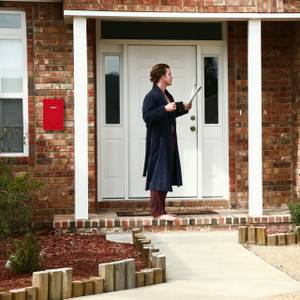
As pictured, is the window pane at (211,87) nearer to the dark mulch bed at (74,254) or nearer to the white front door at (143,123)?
the white front door at (143,123)

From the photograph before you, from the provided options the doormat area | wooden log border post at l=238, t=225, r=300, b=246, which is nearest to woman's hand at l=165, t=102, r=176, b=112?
wooden log border post at l=238, t=225, r=300, b=246

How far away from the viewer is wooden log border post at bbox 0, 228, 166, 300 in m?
5.36

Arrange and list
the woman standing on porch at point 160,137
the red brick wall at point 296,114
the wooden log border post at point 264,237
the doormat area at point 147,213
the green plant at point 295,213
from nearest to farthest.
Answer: the wooden log border post at point 264,237 → the green plant at point 295,213 → the woman standing on porch at point 160,137 → the doormat area at point 147,213 → the red brick wall at point 296,114

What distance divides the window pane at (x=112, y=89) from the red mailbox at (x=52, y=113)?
87 cm

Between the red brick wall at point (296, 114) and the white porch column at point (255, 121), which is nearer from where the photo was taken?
the white porch column at point (255, 121)

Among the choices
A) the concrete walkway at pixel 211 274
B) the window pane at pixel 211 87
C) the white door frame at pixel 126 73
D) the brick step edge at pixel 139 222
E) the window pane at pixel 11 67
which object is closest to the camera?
the concrete walkway at pixel 211 274

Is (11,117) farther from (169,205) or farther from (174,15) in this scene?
(174,15)

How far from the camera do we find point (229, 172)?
10.9m

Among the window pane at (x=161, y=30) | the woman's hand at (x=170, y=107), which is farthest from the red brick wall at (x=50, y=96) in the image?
the woman's hand at (x=170, y=107)

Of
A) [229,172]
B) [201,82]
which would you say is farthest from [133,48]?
[229,172]

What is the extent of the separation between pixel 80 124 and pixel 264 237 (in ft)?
9.48

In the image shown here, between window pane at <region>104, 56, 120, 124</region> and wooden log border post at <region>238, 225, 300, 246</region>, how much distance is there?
3.28 meters

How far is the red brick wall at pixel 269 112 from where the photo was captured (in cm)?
1080

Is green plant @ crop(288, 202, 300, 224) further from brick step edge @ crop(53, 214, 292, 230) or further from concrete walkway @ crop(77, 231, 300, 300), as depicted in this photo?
brick step edge @ crop(53, 214, 292, 230)
